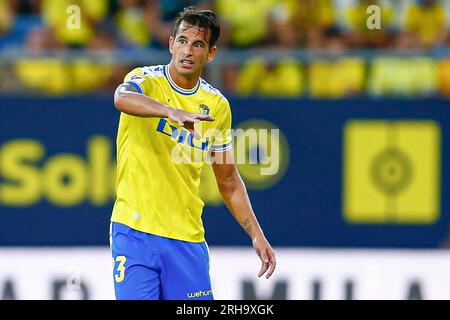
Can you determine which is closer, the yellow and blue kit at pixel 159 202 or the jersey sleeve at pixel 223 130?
the yellow and blue kit at pixel 159 202

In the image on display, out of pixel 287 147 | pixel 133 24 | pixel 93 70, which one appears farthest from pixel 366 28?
pixel 93 70

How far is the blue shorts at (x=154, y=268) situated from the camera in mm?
5816

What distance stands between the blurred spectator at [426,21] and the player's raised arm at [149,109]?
5.58 meters

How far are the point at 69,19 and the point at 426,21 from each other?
145 inches

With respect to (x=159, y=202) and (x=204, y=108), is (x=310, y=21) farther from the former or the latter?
(x=159, y=202)

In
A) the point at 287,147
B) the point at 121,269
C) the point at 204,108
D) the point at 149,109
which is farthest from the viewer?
the point at 287,147

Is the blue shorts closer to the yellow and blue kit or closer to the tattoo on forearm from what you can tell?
the yellow and blue kit

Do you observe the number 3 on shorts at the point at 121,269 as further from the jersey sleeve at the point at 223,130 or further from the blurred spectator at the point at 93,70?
the blurred spectator at the point at 93,70

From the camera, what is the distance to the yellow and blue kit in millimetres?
5871

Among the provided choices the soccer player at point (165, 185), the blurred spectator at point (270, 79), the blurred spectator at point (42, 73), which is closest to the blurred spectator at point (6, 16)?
the blurred spectator at point (42, 73)

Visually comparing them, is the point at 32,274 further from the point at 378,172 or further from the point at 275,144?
the point at 378,172

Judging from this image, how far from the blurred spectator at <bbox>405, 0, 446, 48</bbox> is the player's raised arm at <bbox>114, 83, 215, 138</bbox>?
558 cm

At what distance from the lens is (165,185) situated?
600 cm

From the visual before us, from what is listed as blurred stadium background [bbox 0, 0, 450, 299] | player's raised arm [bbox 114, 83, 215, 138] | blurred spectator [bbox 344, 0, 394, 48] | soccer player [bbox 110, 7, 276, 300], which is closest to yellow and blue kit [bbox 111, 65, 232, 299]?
soccer player [bbox 110, 7, 276, 300]
